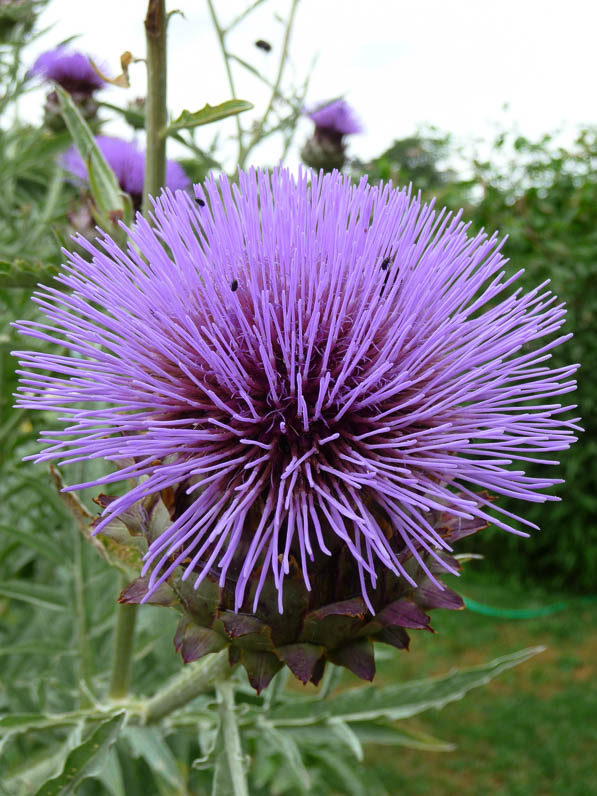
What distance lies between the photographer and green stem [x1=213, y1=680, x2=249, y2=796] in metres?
0.70

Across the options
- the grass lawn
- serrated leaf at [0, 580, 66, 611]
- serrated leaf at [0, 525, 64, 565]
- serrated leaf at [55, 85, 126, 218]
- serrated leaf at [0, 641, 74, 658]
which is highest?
serrated leaf at [55, 85, 126, 218]

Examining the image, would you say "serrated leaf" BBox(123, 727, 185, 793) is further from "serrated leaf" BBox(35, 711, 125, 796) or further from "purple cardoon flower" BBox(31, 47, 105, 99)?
"purple cardoon flower" BBox(31, 47, 105, 99)

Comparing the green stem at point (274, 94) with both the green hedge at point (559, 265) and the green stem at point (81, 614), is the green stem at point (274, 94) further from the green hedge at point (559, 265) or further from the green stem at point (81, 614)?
the green hedge at point (559, 265)

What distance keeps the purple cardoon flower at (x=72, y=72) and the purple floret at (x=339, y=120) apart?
1.74ft

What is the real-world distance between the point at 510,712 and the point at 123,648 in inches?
84.0

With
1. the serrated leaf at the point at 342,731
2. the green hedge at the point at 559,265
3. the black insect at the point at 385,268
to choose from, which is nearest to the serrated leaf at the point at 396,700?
the serrated leaf at the point at 342,731

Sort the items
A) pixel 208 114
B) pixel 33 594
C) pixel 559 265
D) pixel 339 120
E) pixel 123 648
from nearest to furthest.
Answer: pixel 208 114 < pixel 123 648 < pixel 33 594 < pixel 339 120 < pixel 559 265

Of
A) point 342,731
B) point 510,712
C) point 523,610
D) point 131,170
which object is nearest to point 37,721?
point 342,731

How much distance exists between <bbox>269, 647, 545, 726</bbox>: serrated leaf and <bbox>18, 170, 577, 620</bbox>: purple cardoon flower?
0.35 m

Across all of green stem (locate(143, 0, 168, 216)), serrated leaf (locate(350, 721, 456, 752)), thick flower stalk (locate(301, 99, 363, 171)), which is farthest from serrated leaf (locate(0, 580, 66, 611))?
thick flower stalk (locate(301, 99, 363, 171))

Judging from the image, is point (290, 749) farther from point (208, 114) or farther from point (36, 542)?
point (208, 114)

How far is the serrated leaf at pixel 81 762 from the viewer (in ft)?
2.32

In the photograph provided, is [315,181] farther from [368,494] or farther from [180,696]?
[180,696]

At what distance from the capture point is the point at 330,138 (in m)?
1.90
